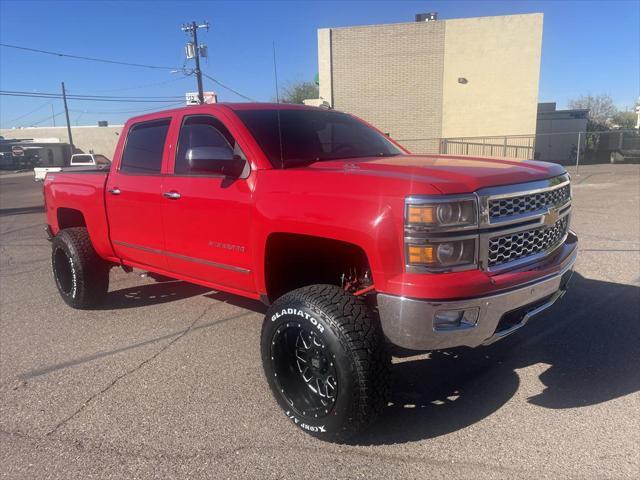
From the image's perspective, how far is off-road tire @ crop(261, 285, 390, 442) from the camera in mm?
2689

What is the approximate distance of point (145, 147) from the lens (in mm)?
4664

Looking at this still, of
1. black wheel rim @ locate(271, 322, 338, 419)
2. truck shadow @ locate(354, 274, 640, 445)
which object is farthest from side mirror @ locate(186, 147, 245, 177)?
truck shadow @ locate(354, 274, 640, 445)

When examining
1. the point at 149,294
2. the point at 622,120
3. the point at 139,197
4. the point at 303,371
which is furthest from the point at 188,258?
the point at 622,120

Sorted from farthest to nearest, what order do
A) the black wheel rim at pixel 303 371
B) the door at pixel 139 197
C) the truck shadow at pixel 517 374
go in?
the door at pixel 139 197 < the truck shadow at pixel 517 374 < the black wheel rim at pixel 303 371

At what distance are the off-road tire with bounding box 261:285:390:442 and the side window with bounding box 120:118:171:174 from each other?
7.31ft

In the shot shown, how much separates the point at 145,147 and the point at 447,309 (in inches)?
131

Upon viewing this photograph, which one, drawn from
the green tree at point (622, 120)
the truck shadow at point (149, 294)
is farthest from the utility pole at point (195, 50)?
the green tree at point (622, 120)

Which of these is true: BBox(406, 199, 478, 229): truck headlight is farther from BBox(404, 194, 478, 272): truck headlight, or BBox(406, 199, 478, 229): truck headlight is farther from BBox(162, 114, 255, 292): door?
BBox(162, 114, 255, 292): door

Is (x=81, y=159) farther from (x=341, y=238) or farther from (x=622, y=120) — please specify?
(x=622, y=120)

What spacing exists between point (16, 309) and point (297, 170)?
4172 mm

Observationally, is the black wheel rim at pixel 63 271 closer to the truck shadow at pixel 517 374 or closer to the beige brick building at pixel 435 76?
the truck shadow at pixel 517 374

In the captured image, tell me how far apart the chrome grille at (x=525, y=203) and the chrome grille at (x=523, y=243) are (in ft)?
0.40

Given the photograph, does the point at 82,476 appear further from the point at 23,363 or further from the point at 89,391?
the point at 23,363

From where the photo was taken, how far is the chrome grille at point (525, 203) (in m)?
2.72
